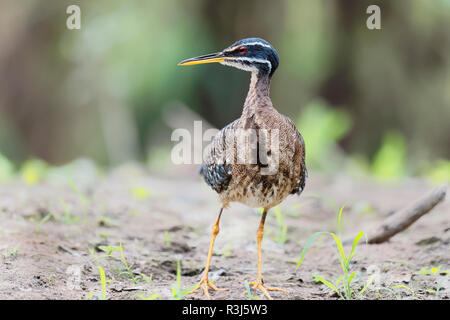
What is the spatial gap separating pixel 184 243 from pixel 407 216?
1.92m

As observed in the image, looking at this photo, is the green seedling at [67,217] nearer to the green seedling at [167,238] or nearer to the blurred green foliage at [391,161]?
the green seedling at [167,238]

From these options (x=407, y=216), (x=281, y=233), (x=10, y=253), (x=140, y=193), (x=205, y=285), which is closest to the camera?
(x=205, y=285)

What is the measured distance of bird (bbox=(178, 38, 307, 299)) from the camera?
12.7 ft

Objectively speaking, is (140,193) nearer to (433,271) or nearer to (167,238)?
(167,238)

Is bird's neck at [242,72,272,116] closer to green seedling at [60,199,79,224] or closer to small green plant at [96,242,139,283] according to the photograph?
small green plant at [96,242,139,283]

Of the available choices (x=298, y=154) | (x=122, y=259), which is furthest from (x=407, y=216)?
(x=122, y=259)

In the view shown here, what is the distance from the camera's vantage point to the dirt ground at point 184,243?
12.3 ft

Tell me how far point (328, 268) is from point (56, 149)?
7762 millimetres

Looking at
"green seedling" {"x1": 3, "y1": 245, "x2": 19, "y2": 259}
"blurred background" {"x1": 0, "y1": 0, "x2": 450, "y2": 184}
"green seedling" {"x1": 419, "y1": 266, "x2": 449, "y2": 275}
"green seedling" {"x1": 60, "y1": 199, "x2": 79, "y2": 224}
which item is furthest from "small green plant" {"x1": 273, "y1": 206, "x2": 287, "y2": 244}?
"blurred background" {"x1": 0, "y1": 0, "x2": 450, "y2": 184}

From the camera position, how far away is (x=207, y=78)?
35.4 feet

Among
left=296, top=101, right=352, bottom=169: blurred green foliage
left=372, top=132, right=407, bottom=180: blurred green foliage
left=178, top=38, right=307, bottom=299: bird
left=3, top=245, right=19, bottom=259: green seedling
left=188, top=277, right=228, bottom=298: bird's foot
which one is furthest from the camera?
left=296, top=101, right=352, bottom=169: blurred green foliage

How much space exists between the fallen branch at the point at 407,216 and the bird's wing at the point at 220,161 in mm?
1514
